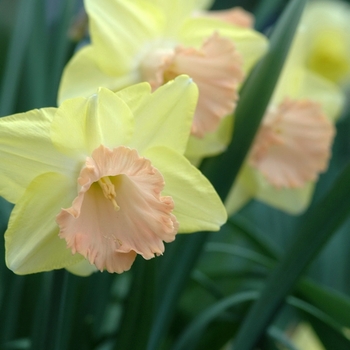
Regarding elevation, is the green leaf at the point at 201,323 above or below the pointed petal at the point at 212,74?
below

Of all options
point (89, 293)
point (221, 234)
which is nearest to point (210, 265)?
point (221, 234)

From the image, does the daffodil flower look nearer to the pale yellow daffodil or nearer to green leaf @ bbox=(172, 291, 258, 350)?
the pale yellow daffodil

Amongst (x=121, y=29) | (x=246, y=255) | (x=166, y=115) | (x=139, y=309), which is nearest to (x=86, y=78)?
(x=121, y=29)

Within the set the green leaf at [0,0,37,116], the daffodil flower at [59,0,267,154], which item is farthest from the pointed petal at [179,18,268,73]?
the green leaf at [0,0,37,116]

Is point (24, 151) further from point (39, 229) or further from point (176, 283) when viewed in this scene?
point (176, 283)

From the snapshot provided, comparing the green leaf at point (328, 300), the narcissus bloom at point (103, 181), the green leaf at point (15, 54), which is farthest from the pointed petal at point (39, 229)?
the green leaf at point (328, 300)

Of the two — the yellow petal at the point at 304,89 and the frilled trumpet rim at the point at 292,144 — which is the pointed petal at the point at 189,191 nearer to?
the frilled trumpet rim at the point at 292,144
